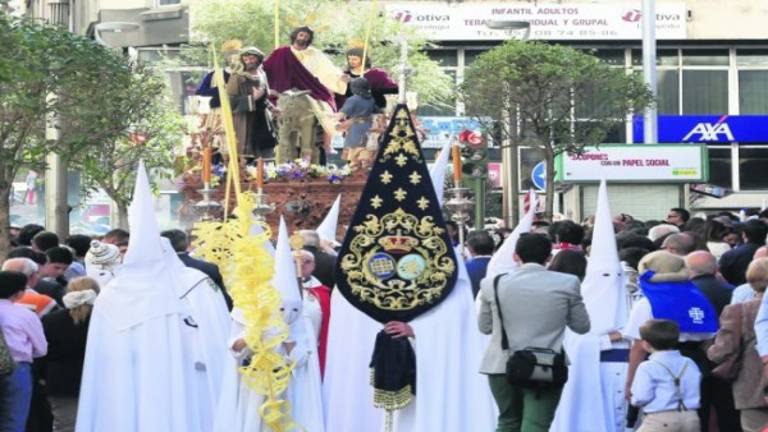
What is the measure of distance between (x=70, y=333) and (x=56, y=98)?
48.3ft

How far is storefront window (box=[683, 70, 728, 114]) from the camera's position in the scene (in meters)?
52.2

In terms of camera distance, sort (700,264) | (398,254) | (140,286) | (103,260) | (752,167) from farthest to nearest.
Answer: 1. (752,167)
2. (103,260)
3. (700,264)
4. (140,286)
5. (398,254)

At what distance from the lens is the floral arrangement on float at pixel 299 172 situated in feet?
73.0

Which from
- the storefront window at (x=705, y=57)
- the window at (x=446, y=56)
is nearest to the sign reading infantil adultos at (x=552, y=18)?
the window at (x=446, y=56)

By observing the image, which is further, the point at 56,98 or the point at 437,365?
the point at 56,98

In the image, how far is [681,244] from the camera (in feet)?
40.1

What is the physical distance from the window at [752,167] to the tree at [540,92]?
21724 mm

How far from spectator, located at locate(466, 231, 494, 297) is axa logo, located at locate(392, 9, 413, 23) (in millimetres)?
35804

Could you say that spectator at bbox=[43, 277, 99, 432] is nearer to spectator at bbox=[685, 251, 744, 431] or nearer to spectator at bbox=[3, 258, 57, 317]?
spectator at bbox=[3, 258, 57, 317]

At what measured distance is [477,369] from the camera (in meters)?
10.9

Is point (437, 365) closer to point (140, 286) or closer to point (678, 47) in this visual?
point (140, 286)

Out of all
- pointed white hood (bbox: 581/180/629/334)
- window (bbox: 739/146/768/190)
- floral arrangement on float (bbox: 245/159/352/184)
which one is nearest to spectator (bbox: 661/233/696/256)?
pointed white hood (bbox: 581/180/629/334)

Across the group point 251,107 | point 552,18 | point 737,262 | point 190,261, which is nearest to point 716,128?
point 552,18

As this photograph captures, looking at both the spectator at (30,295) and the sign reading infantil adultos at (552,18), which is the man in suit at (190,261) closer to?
the spectator at (30,295)
